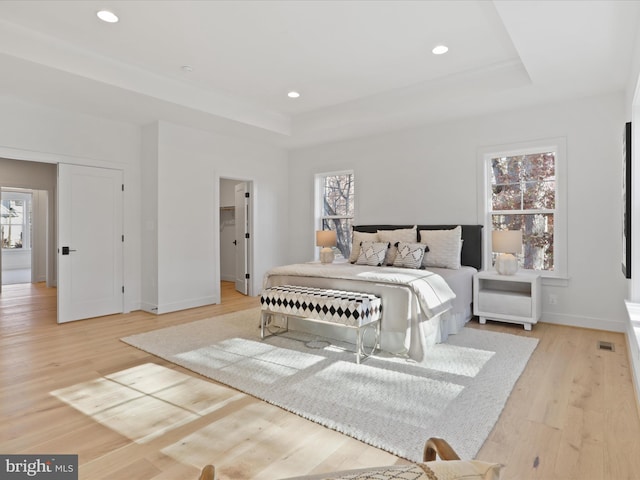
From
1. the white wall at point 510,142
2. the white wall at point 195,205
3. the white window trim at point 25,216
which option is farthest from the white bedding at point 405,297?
the white window trim at point 25,216

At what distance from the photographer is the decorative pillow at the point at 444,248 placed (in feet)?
15.0

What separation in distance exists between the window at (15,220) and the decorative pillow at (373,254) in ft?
29.1

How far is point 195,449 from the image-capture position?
6.29 ft

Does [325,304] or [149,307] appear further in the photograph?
[149,307]

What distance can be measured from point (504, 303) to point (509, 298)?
82 mm

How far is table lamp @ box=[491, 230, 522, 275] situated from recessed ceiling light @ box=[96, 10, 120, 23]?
431cm

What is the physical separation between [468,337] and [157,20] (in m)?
4.10

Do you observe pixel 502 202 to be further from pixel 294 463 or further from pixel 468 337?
pixel 294 463

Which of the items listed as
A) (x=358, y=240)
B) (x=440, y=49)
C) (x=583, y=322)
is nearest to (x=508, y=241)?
(x=583, y=322)

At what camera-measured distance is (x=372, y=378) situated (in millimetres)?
2807

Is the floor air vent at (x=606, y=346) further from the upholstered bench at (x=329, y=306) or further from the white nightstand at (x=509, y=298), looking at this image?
the upholstered bench at (x=329, y=306)

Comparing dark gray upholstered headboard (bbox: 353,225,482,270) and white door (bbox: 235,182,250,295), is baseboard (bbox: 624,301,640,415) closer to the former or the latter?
dark gray upholstered headboard (bbox: 353,225,482,270)

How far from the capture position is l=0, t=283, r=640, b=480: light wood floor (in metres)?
1.79

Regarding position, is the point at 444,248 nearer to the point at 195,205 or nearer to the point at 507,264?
the point at 507,264
